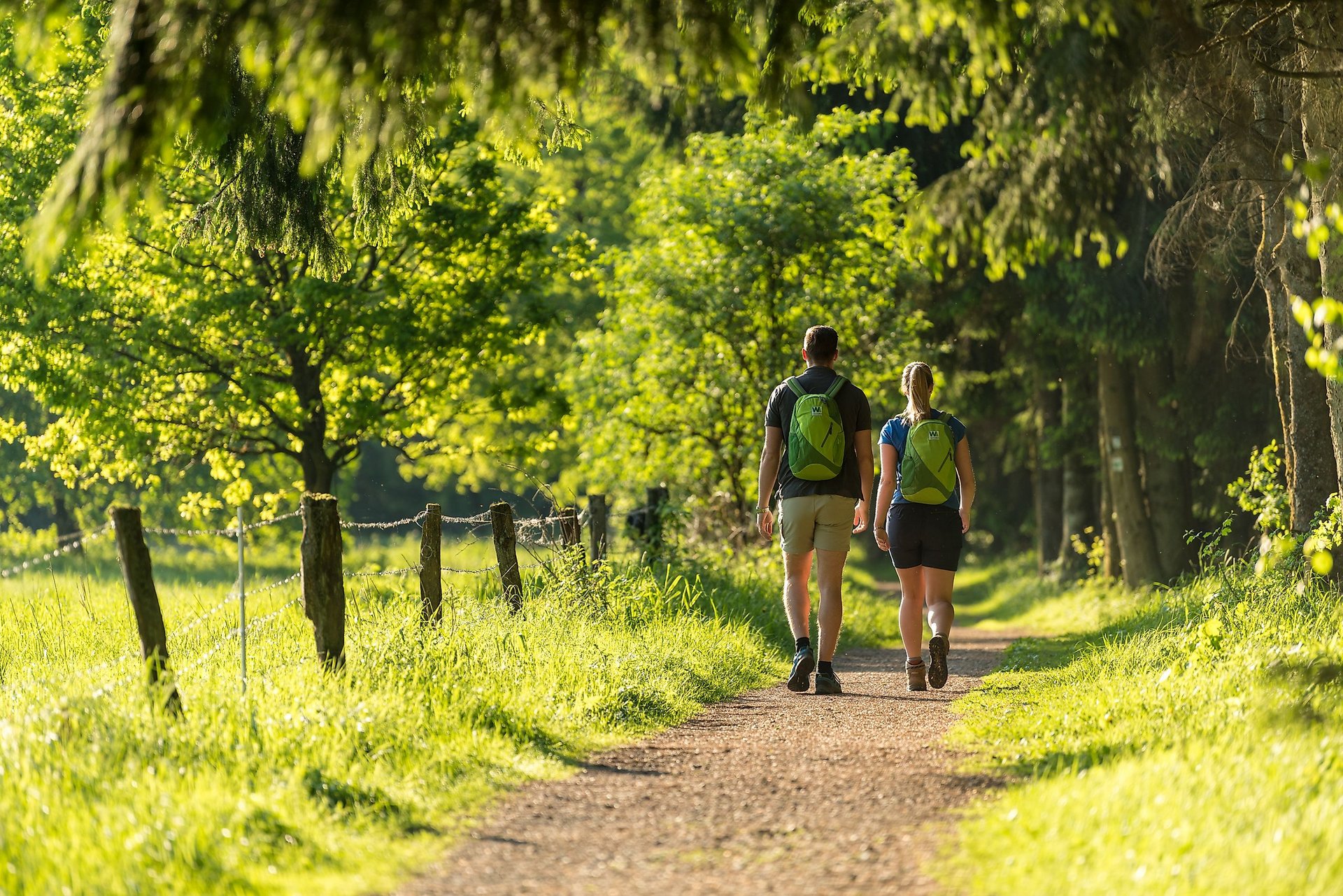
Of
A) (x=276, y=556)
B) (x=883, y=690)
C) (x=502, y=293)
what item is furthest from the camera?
(x=276, y=556)

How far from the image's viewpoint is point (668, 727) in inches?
304

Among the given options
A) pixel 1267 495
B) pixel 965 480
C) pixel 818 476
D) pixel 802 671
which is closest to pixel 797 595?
pixel 802 671

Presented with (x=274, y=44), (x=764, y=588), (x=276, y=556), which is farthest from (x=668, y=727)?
(x=276, y=556)

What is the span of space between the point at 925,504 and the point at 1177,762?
11.2ft

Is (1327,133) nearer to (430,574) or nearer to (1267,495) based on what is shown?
(1267,495)

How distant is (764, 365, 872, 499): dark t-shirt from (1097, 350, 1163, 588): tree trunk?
439 inches

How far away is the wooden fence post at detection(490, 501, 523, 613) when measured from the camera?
9781mm

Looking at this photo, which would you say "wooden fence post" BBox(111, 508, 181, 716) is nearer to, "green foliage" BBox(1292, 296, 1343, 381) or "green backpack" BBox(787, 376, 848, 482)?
"green backpack" BBox(787, 376, 848, 482)

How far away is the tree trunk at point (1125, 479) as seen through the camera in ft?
60.9

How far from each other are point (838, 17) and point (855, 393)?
2.58m

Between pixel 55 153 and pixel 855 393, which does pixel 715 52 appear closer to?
pixel 855 393

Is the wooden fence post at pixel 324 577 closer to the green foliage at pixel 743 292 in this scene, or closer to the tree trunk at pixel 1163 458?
the green foliage at pixel 743 292

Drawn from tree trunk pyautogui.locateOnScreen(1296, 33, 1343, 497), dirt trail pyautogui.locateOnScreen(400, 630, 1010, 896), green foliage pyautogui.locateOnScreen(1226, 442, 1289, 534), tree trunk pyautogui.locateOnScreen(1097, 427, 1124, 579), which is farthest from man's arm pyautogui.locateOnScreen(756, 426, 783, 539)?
tree trunk pyautogui.locateOnScreen(1097, 427, 1124, 579)

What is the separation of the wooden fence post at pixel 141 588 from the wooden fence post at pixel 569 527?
496 cm
